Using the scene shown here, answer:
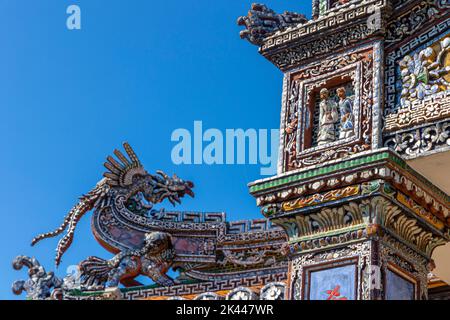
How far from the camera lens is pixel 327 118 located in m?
8.24

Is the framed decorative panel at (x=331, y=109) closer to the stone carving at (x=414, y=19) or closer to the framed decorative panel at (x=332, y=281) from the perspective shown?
the stone carving at (x=414, y=19)

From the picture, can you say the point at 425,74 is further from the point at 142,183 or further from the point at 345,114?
the point at 142,183

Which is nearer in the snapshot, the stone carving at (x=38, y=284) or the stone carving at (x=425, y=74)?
the stone carving at (x=425, y=74)

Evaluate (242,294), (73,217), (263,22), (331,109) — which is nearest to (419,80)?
(331,109)

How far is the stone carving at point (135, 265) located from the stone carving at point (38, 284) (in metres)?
0.30

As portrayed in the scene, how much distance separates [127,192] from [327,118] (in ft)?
14.7

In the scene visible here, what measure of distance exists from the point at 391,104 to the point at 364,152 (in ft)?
1.78

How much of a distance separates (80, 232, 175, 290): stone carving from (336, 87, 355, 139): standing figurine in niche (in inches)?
154

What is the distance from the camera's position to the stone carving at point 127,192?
12266 millimetres

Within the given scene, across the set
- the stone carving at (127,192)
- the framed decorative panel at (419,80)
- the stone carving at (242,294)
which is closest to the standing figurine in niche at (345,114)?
the framed decorative panel at (419,80)

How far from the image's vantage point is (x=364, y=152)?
766 centimetres

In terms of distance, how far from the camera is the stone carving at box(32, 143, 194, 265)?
12.3 metres

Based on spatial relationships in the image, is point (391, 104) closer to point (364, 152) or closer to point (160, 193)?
point (364, 152)

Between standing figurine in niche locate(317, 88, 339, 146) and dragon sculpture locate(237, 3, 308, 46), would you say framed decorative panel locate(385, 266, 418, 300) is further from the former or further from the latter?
dragon sculpture locate(237, 3, 308, 46)
